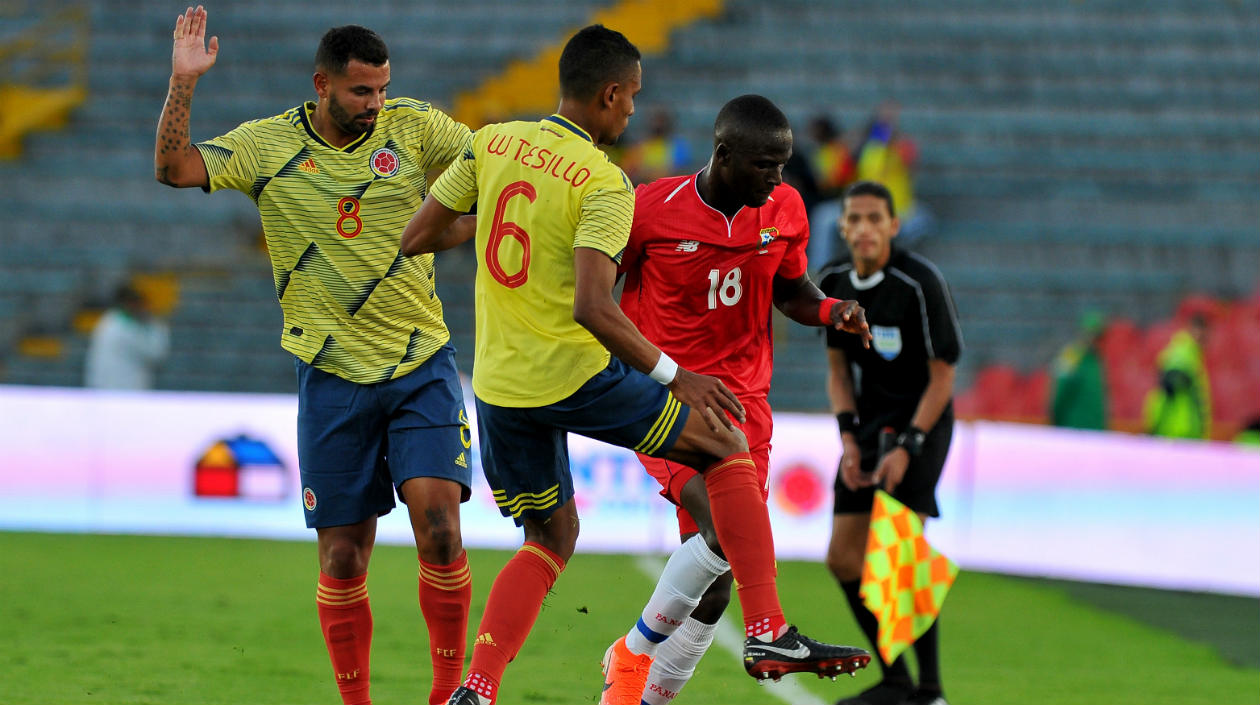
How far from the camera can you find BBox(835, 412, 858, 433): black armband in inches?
275

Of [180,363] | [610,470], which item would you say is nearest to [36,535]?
[610,470]

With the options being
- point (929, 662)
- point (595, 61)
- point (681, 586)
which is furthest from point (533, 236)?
point (929, 662)

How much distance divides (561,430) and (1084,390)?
10494 mm

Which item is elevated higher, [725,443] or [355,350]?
[355,350]

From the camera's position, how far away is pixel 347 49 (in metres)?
5.41

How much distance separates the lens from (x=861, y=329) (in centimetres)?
535

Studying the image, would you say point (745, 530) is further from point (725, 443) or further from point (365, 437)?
point (365, 437)

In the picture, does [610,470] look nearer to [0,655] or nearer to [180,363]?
[0,655]

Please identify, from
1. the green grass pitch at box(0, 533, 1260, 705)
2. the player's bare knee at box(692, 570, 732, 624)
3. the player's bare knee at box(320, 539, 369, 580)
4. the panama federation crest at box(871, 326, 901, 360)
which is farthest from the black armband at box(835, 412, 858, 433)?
the player's bare knee at box(320, 539, 369, 580)

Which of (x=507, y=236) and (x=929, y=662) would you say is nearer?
(x=507, y=236)

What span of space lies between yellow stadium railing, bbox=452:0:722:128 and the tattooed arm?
14.0m

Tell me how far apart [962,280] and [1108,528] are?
7858 millimetres

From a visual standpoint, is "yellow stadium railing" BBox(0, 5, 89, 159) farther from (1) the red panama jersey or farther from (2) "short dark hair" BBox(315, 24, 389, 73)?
(1) the red panama jersey

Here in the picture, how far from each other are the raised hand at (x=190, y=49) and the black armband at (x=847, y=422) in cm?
303
